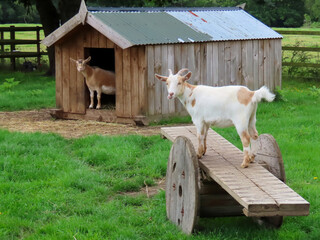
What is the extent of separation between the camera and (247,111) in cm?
603

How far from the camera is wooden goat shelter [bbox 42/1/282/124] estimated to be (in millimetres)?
11797

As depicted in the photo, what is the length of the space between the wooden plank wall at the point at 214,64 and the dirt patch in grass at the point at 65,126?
0.73 metres

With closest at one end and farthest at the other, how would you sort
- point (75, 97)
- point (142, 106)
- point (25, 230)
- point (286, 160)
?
point (25, 230) → point (286, 160) → point (142, 106) → point (75, 97)

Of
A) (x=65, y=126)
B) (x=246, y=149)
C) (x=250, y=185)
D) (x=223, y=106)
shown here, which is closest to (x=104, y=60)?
(x=65, y=126)

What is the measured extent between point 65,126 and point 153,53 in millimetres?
2305

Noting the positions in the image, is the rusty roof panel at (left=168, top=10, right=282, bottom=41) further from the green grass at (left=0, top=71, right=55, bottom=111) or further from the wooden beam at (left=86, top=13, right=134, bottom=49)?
the green grass at (left=0, top=71, right=55, bottom=111)

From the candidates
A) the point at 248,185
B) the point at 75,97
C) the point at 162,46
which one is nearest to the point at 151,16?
the point at 162,46

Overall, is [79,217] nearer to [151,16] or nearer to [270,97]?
[270,97]

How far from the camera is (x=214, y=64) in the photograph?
13016 millimetres

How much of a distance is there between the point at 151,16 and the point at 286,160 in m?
5.67

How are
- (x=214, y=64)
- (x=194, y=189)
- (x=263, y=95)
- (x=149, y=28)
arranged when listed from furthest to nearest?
(x=214, y=64)
(x=149, y=28)
(x=263, y=95)
(x=194, y=189)

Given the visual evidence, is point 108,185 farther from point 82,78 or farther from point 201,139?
point 82,78

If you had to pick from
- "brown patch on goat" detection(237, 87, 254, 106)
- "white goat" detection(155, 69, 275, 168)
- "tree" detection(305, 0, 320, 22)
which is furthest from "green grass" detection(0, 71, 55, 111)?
"tree" detection(305, 0, 320, 22)

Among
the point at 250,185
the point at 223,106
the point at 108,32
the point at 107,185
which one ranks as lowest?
the point at 107,185
